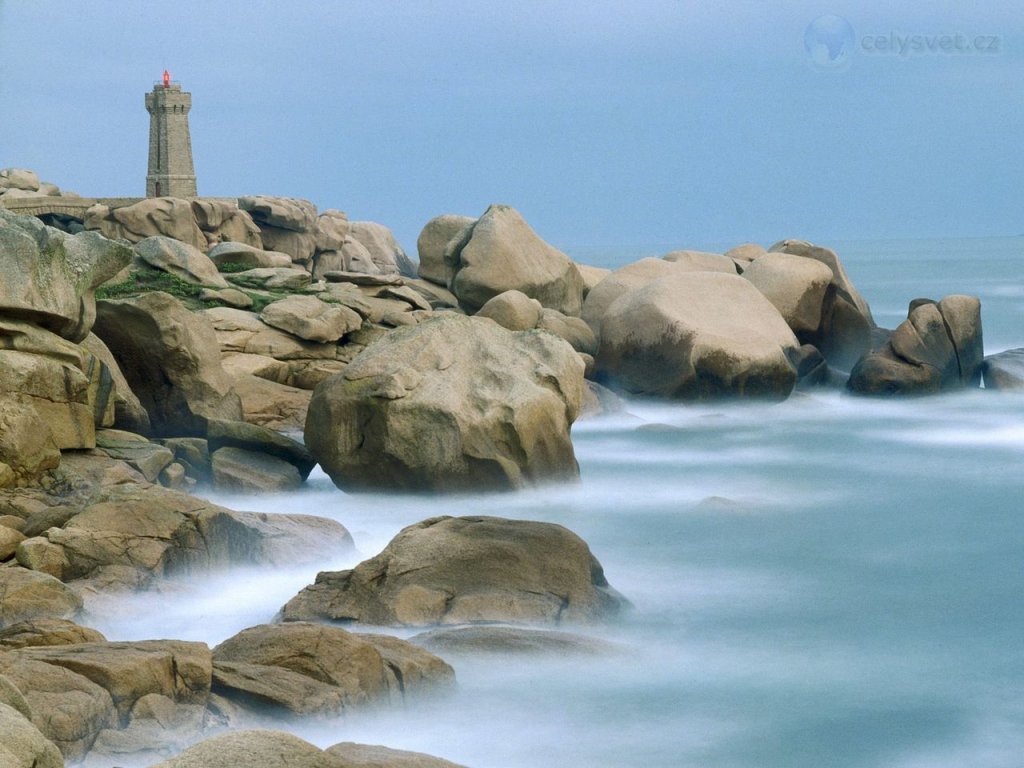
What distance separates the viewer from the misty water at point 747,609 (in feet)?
26.9

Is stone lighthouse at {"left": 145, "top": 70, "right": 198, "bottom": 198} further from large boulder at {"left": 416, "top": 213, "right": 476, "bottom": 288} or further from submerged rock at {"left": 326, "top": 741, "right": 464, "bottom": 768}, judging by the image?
submerged rock at {"left": 326, "top": 741, "right": 464, "bottom": 768}

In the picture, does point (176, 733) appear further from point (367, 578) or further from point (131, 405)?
point (131, 405)

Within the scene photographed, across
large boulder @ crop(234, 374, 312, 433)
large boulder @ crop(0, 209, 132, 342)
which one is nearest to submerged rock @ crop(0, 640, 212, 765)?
large boulder @ crop(0, 209, 132, 342)

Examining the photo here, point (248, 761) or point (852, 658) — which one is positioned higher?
point (248, 761)

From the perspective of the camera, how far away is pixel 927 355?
906 inches

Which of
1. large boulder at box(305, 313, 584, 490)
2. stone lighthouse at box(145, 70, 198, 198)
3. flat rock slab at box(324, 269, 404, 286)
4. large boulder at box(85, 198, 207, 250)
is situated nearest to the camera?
large boulder at box(305, 313, 584, 490)

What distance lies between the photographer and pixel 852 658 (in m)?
9.98

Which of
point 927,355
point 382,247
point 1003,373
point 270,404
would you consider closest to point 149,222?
point 382,247

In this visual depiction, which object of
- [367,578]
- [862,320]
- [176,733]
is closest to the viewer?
[176,733]

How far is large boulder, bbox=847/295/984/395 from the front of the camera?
22609 mm

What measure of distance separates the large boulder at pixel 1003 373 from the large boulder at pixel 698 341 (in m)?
4.05

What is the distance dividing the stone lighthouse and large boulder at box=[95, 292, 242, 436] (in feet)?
137

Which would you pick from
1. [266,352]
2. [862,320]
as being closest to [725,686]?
[266,352]

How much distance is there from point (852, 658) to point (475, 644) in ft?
9.28
